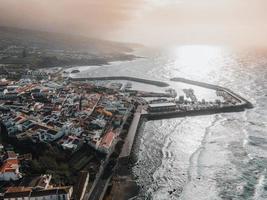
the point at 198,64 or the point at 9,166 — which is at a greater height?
the point at 9,166

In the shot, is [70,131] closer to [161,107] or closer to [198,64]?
[161,107]

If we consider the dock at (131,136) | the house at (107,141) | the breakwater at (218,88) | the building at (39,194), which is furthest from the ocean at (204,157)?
the building at (39,194)

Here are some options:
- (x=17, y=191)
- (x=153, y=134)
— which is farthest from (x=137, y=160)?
(x=17, y=191)

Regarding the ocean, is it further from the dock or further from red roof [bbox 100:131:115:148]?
red roof [bbox 100:131:115:148]

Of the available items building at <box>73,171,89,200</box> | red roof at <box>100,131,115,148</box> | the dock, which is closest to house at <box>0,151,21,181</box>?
building at <box>73,171,89,200</box>

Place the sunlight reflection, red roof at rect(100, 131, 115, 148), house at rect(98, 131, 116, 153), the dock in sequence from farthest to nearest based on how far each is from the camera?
1. the sunlight reflection
2. the dock
3. red roof at rect(100, 131, 115, 148)
4. house at rect(98, 131, 116, 153)

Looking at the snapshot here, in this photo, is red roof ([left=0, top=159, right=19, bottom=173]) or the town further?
red roof ([left=0, top=159, right=19, bottom=173])

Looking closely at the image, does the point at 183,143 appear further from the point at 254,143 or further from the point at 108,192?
the point at 108,192

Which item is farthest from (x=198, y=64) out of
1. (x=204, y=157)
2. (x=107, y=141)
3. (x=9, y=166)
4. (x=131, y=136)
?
(x=9, y=166)
